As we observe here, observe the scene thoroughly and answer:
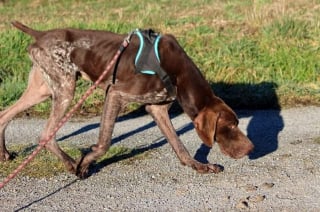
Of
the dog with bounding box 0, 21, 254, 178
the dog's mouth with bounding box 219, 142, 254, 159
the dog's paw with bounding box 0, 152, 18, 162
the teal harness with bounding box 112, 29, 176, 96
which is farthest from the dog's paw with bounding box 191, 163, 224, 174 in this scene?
the dog's paw with bounding box 0, 152, 18, 162

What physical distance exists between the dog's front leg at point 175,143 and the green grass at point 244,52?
245 centimetres

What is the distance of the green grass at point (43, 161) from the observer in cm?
659

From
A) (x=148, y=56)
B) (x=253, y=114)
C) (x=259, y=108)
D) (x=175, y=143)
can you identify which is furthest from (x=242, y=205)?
(x=259, y=108)

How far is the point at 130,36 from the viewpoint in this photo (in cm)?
641

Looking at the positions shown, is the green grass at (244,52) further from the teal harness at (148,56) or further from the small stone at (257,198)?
the small stone at (257,198)

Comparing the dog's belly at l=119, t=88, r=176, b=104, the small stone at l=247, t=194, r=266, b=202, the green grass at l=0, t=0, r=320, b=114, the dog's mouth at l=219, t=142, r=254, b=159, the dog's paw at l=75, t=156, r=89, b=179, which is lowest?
the green grass at l=0, t=0, r=320, b=114

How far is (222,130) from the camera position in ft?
20.5

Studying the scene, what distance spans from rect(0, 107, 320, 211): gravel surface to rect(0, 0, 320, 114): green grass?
1435 mm

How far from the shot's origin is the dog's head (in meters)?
6.20

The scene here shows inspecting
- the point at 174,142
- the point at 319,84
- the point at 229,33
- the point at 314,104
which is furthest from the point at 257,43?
the point at 174,142

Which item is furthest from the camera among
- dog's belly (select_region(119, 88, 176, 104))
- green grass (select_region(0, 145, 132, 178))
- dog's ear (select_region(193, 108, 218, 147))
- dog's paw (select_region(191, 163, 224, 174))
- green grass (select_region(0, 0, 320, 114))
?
green grass (select_region(0, 0, 320, 114))

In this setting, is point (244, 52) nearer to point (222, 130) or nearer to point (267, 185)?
point (222, 130)

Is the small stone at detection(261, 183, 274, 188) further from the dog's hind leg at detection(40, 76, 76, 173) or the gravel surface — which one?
the dog's hind leg at detection(40, 76, 76, 173)

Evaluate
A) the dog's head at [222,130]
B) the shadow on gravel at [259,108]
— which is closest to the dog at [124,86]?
the dog's head at [222,130]
